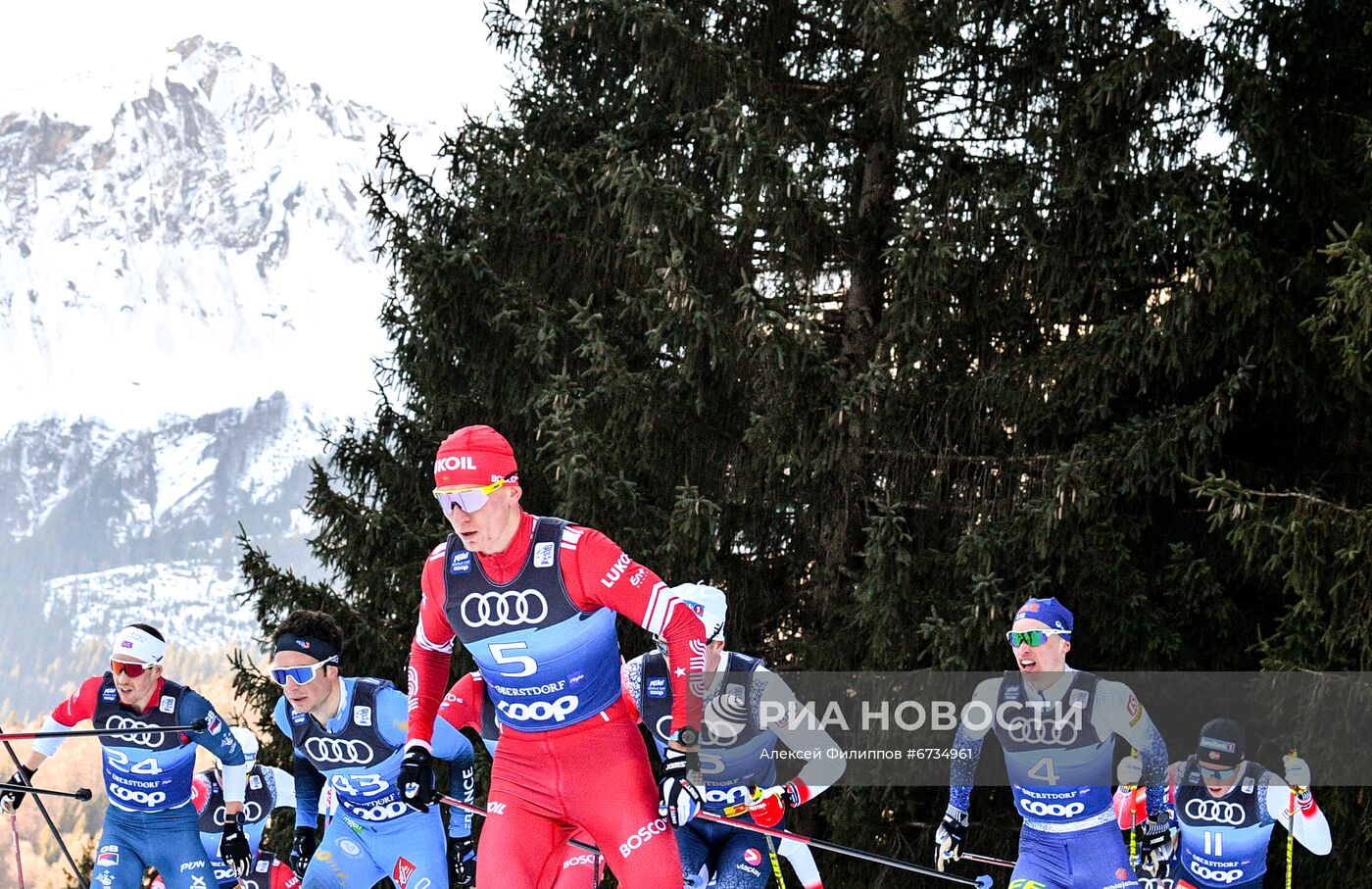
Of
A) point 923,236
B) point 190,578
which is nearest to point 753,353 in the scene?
point 923,236

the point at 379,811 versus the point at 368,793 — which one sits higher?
the point at 368,793

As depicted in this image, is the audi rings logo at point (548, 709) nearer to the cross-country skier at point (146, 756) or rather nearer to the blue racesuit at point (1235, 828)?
the cross-country skier at point (146, 756)

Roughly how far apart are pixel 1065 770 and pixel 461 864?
3146 mm

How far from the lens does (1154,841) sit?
8.36 meters

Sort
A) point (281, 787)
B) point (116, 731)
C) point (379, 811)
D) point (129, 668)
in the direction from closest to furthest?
point (379, 811)
point (116, 731)
point (129, 668)
point (281, 787)

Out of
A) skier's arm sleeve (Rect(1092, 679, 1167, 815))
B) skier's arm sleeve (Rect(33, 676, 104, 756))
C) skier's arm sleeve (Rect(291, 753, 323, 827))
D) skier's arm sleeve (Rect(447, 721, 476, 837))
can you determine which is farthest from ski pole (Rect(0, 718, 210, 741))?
skier's arm sleeve (Rect(1092, 679, 1167, 815))

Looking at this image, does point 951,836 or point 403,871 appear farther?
point 403,871

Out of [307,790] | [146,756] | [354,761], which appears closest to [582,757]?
[354,761]

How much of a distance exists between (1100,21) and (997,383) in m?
3.22

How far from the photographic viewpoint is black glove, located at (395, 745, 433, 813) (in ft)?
17.5

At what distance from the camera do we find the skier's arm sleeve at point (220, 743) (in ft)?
27.6

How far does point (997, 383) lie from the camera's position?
11562mm

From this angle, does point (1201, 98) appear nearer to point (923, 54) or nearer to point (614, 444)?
point (923, 54)

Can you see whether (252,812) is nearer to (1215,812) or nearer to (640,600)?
(640,600)
